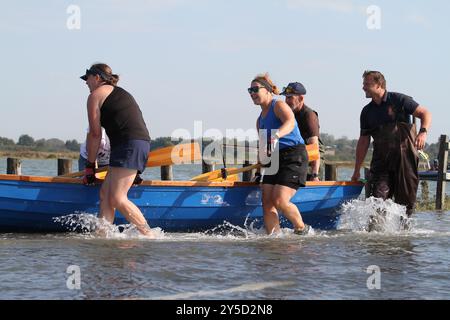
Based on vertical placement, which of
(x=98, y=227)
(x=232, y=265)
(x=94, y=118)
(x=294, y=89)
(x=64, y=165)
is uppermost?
(x=294, y=89)

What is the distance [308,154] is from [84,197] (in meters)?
2.93

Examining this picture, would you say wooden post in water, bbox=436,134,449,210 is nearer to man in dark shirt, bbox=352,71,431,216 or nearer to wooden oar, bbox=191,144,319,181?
man in dark shirt, bbox=352,71,431,216

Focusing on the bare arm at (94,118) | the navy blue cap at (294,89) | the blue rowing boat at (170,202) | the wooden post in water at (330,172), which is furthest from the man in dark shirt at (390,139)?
the wooden post in water at (330,172)

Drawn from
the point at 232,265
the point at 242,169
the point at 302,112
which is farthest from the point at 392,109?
the point at 232,265

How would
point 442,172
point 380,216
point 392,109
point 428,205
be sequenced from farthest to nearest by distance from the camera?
point 428,205 → point 442,172 → point 380,216 → point 392,109

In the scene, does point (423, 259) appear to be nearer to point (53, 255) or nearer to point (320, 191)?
point (320, 191)

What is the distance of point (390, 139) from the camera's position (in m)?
10.2

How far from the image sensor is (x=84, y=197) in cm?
973

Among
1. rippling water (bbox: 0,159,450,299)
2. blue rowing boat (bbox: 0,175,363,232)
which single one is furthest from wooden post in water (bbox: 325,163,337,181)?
rippling water (bbox: 0,159,450,299)

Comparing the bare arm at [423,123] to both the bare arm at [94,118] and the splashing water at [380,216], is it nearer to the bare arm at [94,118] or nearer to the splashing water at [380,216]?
the splashing water at [380,216]

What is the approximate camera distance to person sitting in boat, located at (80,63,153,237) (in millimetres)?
8703

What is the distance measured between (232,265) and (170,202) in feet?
8.24

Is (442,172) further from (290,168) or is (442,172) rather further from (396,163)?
(290,168)
